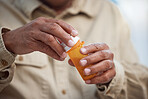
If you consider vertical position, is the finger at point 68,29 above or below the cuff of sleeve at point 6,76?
above

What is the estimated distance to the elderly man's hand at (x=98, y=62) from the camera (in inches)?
21.5

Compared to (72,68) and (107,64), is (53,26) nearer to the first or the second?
(107,64)

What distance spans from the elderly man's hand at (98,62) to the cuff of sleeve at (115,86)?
52 millimetres

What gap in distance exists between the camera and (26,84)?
0.77 m

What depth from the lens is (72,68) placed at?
84 centimetres

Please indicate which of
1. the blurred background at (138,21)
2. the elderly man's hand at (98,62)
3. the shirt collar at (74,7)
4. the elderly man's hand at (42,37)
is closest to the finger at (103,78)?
the elderly man's hand at (98,62)

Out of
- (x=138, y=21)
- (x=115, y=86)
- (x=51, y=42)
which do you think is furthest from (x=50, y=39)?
(x=138, y=21)

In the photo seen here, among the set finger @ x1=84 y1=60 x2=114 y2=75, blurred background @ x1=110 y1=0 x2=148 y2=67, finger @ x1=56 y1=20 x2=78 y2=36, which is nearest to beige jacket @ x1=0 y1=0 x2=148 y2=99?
finger @ x1=84 y1=60 x2=114 y2=75

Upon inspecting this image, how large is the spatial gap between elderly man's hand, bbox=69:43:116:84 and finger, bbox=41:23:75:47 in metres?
0.05

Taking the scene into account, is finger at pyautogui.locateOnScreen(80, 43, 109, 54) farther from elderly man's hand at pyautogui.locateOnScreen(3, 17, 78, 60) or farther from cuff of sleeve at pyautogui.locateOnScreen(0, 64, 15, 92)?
cuff of sleeve at pyautogui.locateOnScreen(0, 64, 15, 92)

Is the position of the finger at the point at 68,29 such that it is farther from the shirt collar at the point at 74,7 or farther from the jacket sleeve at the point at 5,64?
the shirt collar at the point at 74,7

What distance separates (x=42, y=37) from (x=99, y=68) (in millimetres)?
201

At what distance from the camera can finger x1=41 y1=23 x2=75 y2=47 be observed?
51 cm

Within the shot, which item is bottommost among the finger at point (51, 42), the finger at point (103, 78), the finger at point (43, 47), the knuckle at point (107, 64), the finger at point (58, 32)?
the finger at point (103, 78)
